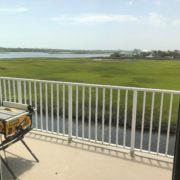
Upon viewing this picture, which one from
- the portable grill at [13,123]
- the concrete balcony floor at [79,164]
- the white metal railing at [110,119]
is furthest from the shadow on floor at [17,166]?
the white metal railing at [110,119]

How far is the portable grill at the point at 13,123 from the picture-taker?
8.51ft

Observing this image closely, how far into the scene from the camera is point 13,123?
8.79 ft

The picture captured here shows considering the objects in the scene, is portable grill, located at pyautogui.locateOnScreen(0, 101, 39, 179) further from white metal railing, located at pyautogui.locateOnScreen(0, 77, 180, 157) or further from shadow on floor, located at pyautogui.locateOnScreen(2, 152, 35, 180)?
white metal railing, located at pyautogui.locateOnScreen(0, 77, 180, 157)

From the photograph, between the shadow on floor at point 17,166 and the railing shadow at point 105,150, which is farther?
the railing shadow at point 105,150

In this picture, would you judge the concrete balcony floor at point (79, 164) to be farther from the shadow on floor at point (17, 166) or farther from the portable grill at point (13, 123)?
the portable grill at point (13, 123)

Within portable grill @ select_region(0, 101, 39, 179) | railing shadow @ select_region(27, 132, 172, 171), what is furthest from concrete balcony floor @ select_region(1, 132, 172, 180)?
portable grill @ select_region(0, 101, 39, 179)

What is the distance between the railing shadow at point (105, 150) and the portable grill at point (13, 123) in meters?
0.75

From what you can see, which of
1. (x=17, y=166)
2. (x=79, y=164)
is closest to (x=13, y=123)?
(x=17, y=166)

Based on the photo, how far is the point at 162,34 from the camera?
5.36ft

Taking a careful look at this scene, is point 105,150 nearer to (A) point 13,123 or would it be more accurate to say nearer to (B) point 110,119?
(B) point 110,119

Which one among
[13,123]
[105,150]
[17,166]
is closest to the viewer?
[13,123]

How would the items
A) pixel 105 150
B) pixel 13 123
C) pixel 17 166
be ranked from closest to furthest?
pixel 13 123 < pixel 17 166 < pixel 105 150

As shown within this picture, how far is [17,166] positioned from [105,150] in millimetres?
1318

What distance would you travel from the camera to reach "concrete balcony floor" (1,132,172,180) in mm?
2797
